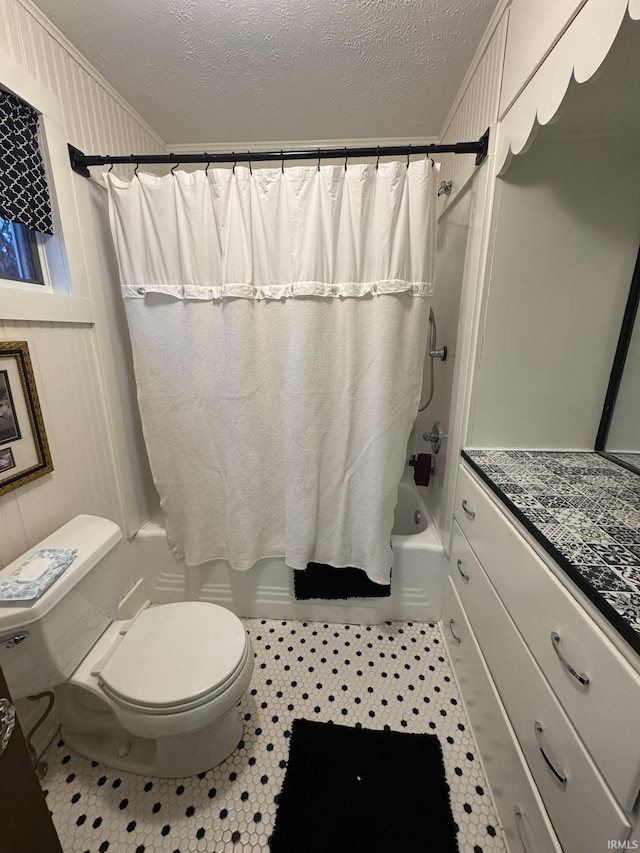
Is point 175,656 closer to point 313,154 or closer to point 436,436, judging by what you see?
point 436,436

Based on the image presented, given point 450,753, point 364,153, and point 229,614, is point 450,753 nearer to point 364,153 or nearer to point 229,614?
point 229,614

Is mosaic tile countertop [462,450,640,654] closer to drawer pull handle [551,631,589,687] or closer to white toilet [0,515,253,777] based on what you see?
drawer pull handle [551,631,589,687]

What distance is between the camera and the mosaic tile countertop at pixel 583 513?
2.05 ft

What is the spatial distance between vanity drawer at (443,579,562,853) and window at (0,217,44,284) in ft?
6.66

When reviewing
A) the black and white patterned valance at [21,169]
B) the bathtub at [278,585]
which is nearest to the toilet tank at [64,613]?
the bathtub at [278,585]

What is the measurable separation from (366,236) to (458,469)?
3.18ft

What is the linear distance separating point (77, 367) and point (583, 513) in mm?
1759

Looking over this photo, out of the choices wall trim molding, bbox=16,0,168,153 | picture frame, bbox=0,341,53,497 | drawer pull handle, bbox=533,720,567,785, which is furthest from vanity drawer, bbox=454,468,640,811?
wall trim molding, bbox=16,0,168,153

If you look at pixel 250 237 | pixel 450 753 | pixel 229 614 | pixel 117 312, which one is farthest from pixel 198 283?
pixel 450 753

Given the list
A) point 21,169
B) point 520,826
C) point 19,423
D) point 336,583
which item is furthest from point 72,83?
point 520,826

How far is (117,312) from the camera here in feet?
Result: 5.03

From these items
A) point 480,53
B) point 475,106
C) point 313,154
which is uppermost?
point 480,53

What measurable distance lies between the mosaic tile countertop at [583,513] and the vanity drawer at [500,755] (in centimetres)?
57

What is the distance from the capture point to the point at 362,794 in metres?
1.07
